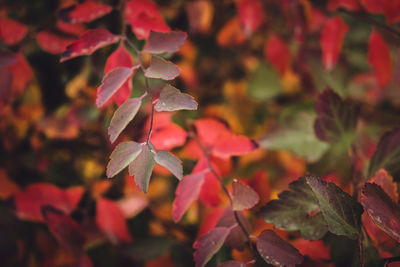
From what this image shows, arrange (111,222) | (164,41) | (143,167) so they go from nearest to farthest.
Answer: (143,167) → (164,41) → (111,222)

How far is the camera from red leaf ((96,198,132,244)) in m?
0.72

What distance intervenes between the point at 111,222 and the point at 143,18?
1.47 feet

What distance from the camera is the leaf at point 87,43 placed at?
1.63ft

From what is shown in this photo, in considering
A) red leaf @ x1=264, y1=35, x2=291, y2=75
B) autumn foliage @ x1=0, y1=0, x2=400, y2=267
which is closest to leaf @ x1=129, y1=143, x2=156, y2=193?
autumn foliage @ x1=0, y1=0, x2=400, y2=267

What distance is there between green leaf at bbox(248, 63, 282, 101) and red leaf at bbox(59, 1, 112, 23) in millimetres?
652

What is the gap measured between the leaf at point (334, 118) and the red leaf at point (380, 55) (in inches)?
5.4

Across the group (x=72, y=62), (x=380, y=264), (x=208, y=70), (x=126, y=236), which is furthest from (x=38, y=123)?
(x=380, y=264)

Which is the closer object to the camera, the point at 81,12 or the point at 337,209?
the point at 337,209

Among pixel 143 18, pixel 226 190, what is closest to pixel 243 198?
pixel 226 190

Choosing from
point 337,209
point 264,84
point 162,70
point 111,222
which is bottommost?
point 111,222

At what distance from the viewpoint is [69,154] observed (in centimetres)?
96

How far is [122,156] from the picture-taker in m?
0.41

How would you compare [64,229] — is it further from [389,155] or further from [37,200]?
[389,155]

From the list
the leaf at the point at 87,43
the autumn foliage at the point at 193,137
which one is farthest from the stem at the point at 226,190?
the leaf at the point at 87,43
